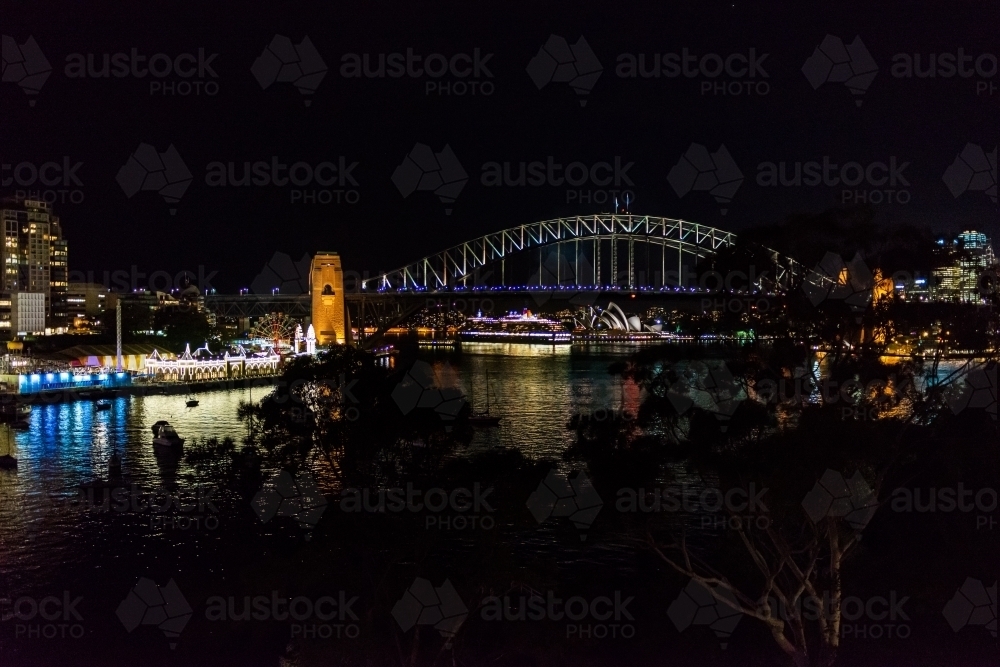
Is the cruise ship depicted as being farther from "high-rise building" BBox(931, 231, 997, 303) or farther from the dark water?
"high-rise building" BBox(931, 231, 997, 303)

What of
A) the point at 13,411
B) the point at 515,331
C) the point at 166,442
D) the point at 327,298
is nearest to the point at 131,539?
the point at 166,442

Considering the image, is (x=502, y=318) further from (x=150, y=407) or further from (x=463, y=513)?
(x=463, y=513)

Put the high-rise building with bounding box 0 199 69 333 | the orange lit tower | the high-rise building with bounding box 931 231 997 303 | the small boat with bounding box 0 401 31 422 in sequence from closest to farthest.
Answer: the high-rise building with bounding box 931 231 997 303 < the small boat with bounding box 0 401 31 422 < the orange lit tower < the high-rise building with bounding box 0 199 69 333

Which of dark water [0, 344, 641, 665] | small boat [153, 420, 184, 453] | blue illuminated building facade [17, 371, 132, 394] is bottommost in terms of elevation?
dark water [0, 344, 641, 665]

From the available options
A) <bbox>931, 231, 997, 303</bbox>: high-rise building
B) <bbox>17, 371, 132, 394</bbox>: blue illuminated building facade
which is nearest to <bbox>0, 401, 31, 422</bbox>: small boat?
<bbox>17, 371, 132, 394</bbox>: blue illuminated building facade

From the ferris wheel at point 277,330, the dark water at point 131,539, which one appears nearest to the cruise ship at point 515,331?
the ferris wheel at point 277,330

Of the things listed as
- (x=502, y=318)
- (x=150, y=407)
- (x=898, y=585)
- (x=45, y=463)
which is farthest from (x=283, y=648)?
(x=502, y=318)

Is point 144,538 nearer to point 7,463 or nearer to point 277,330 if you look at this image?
point 7,463
